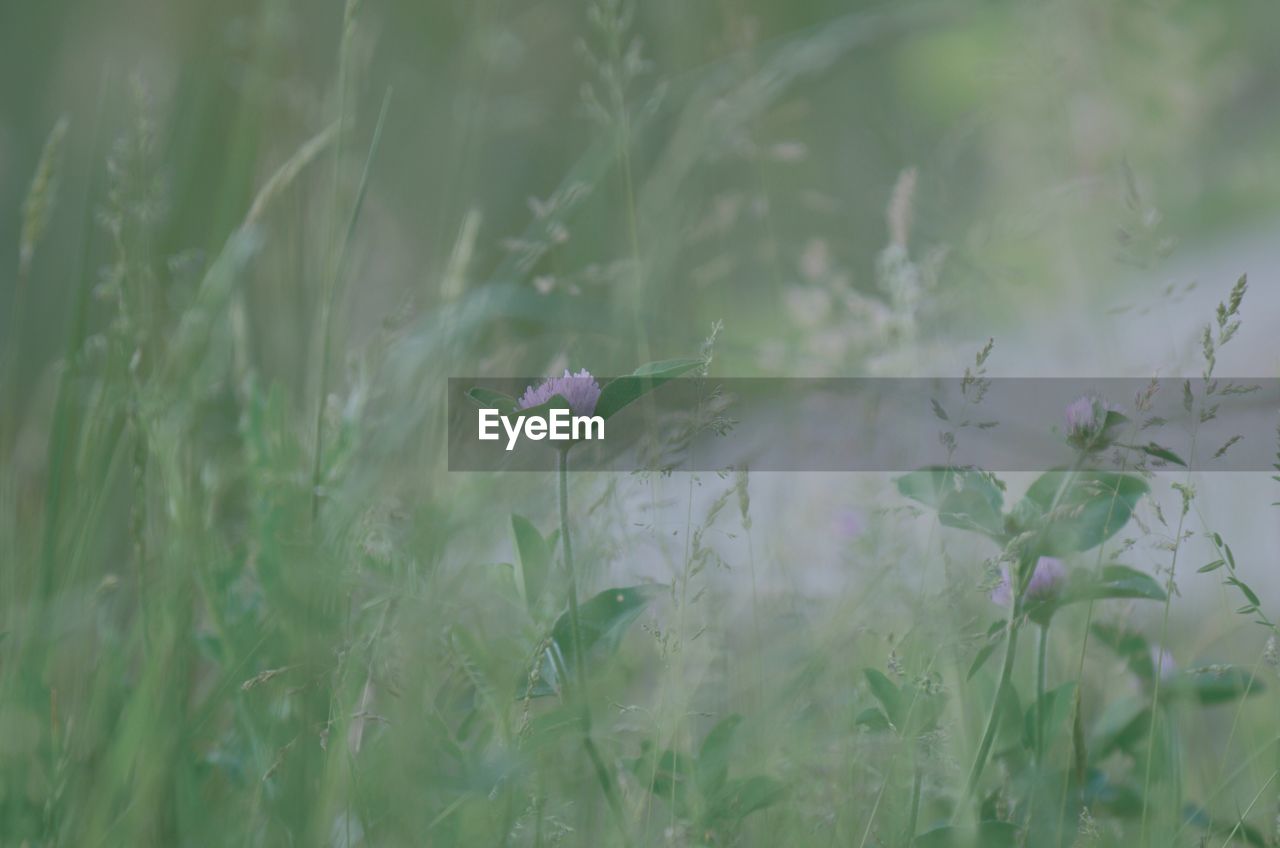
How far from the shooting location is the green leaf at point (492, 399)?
0.80 metres

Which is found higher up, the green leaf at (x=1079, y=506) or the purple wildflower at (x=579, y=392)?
the purple wildflower at (x=579, y=392)

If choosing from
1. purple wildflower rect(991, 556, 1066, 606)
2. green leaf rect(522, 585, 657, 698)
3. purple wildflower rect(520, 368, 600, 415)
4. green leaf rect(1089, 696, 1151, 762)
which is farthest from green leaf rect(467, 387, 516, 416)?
green leaf rect(1089, 696, 1151, 762)

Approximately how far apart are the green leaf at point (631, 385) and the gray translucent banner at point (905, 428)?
0.16 feet

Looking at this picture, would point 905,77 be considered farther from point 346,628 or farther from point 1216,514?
point 346,628

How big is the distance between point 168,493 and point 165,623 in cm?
13

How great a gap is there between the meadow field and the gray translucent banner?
0.01 metres

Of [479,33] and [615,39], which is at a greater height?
[479,33]

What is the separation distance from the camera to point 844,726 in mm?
905

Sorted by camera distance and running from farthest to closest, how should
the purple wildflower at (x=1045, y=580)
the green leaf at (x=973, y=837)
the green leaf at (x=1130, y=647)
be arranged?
the green leaf at (x=1130, y=647) < the purple wildflower at (x=1045, y=580) < the green leaf at (x=973, y=837)

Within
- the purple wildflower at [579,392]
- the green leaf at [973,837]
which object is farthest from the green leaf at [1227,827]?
the purple wildflower at [579,392]

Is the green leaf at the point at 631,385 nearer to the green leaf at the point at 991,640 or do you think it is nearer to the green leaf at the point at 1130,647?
the green leaf at the point at 991,640

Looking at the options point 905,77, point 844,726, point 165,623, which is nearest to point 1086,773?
point 844,726

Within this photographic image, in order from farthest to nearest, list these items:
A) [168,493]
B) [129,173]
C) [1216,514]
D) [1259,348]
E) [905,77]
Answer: [905,77], [1259,348], [1216,514], [129,173], [168,493]

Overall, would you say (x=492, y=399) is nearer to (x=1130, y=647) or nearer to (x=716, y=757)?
(x=716, y=757)
